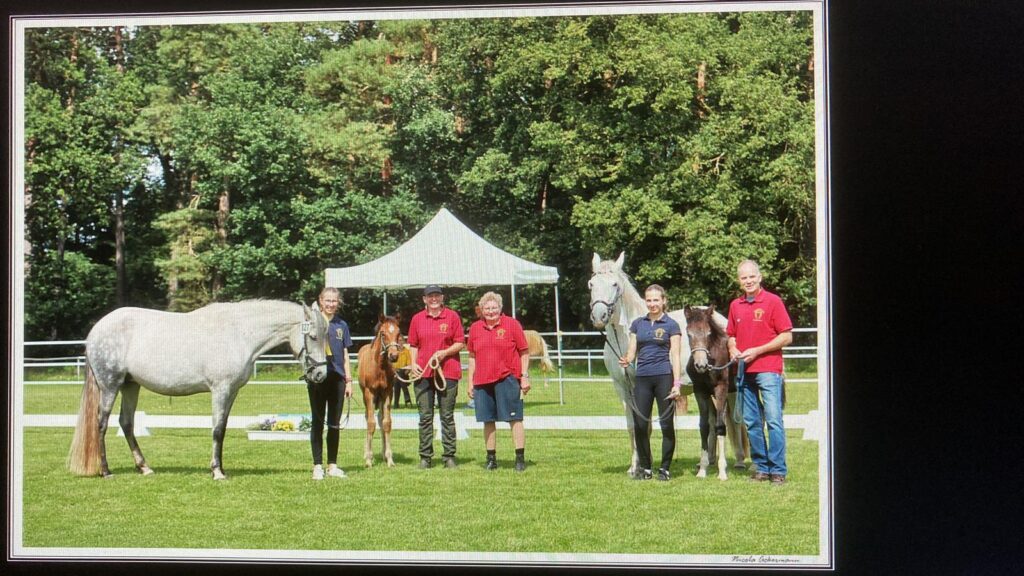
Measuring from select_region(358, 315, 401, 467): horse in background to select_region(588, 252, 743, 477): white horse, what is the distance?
1.10 meters

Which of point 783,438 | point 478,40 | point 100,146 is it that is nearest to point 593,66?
point 478,40

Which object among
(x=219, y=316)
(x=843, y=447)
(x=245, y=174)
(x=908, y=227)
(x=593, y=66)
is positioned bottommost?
(x=843, y=447)

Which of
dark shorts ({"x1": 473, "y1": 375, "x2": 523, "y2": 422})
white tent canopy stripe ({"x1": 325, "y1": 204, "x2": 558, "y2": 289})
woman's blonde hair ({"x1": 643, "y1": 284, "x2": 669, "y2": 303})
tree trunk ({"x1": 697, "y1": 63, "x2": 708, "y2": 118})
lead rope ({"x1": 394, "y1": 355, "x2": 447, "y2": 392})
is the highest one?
tree trunk ({"x1": 697, "y1": 63, "x2": 708, "y2": 118})

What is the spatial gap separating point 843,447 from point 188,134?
3.71m

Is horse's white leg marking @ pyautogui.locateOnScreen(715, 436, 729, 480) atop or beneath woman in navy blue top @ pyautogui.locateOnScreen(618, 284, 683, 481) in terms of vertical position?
beneath

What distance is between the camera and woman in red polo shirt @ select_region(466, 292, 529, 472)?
5.84 meters

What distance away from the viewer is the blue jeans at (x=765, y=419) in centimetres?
563

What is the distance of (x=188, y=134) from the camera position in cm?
594

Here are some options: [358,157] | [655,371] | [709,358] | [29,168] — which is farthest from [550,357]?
[29,168]

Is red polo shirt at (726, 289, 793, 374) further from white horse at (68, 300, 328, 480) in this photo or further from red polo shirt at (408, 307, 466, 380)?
white horse at (68, 300, 328, 480)

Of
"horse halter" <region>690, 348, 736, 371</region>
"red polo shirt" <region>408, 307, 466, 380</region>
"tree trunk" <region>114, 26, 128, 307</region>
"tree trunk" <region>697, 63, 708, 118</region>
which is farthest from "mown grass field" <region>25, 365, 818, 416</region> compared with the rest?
"tree trunk" <region>697, 63, 708, 118</region>

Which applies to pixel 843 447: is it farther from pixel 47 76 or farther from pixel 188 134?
pixel 47 76

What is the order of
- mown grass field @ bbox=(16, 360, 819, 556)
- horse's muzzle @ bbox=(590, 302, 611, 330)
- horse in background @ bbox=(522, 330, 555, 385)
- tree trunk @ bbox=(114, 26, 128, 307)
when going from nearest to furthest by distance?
mown grass field @ bbox=(16, 360, 819, 556) → horse's muzzle @ bbox=(590, 302, 611, 330) → horse in background @ bbox=(522, 330, 555, 385) → tree trunk @ bbox=(114, 26, 128, 307)

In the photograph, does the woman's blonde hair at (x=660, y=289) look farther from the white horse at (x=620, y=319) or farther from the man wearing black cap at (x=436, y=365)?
the man wearing black cap at (x=436, y=365)
